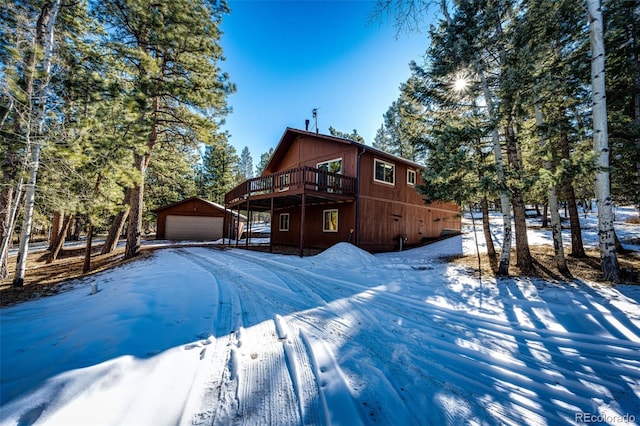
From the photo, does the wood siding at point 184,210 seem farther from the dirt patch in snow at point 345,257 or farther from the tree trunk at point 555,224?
the tree trunk at point 555,224

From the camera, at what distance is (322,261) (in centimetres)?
885

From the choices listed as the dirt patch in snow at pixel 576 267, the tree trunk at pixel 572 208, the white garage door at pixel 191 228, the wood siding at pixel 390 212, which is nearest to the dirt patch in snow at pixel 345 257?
the wood siding at pixel 390 212

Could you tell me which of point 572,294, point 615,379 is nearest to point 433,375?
point 615,379

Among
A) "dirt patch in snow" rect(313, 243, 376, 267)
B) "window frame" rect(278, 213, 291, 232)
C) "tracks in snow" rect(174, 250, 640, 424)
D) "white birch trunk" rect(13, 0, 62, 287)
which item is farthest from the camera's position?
"window frame" rect(278, 213, 291, 232)

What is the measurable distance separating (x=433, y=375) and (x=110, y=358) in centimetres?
300

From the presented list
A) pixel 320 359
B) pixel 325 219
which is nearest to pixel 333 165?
pixel 325 219

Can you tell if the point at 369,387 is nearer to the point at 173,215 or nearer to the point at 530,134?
the point at 530,134

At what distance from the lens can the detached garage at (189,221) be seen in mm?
22828

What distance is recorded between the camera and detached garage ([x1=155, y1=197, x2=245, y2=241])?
74.9ft

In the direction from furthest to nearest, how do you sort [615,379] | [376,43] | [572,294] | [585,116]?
Result: [376,43] → [585,116] → [572,294] → [615,379]

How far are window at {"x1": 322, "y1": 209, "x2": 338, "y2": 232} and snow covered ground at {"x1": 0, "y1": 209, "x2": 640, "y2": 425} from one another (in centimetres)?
878

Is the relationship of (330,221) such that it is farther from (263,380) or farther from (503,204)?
(263,380)

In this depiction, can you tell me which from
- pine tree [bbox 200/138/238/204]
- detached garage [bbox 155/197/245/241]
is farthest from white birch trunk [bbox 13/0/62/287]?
pine tree [bbox 200/138/238/204]

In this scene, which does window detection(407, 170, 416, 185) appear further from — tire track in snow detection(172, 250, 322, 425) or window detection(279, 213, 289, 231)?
tire track in snow detection(172, 250, 322, 425)
